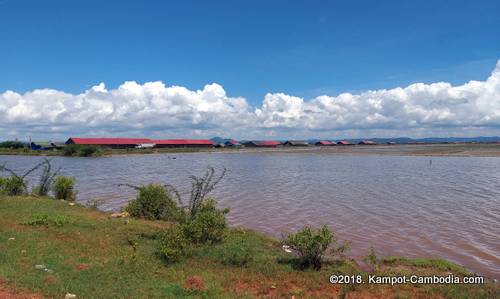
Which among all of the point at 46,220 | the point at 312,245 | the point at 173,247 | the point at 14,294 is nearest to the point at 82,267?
the point at 14,294

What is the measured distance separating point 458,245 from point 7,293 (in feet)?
43.9

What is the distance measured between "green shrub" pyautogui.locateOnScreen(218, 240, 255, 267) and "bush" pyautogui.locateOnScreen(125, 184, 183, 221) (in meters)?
5.42

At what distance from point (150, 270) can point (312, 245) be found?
3.82 metres

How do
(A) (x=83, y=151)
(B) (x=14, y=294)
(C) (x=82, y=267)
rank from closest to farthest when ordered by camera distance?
(B) (x=14, y=294) < (C) (x=82, y=267) < (A) (x=83, y=151)

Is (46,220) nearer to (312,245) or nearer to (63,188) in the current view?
(312,245)

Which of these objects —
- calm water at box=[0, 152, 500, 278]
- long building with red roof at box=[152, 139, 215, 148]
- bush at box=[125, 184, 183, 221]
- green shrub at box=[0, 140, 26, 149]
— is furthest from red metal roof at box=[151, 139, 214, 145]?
bush at box=[125, 184, 183, 221]

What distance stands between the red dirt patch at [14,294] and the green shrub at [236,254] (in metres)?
4.36

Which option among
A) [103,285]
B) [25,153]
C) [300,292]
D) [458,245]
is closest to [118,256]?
[103,285]

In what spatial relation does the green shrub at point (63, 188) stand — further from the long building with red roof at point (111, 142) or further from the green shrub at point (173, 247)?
the long building with red roof at point (111, 142)

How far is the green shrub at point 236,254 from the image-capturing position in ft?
32.4

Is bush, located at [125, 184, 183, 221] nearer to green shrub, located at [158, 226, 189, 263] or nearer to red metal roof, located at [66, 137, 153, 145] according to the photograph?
green shrub, located at [158, 226, 189, 263]

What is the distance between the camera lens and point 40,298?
23.0 feet

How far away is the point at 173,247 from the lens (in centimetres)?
1012

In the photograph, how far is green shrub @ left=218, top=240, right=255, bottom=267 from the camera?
9875mm
